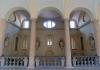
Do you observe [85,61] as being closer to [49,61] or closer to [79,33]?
[49,61]

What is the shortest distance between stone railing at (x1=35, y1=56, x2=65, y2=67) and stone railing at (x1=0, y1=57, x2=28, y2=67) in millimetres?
1052

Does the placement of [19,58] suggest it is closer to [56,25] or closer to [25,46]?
[25,46]

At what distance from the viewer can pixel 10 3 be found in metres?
15.1

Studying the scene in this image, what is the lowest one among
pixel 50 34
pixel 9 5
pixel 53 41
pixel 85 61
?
pixel 85 61

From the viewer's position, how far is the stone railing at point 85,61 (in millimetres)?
14047

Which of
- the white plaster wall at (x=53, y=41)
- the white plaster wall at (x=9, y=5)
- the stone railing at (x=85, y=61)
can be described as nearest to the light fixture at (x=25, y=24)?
the white plaster wall at (x=53, y=41)

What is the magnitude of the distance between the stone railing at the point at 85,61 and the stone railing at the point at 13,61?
14.0 feet

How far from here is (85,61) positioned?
14328mm

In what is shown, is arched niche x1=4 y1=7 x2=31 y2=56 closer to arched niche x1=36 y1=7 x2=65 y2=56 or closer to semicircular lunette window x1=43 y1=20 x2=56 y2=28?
arched niche x1=36 y1=7 x2=65 y2=56

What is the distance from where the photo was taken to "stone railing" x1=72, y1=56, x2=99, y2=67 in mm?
14047

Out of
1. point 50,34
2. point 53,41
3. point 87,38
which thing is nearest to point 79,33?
point 87,38

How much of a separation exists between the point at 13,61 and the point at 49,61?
3.21 meters

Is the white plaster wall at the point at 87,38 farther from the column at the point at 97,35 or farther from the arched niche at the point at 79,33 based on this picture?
the column at the point at 97,35

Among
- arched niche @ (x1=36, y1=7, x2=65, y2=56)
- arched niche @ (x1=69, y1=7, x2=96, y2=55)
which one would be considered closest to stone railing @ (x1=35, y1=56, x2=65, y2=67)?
arched niche @ (x1=69, y1=7, x2=96, y2=55)
